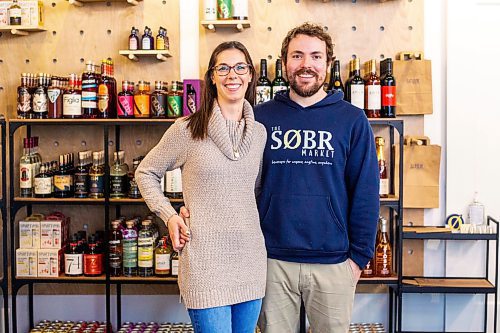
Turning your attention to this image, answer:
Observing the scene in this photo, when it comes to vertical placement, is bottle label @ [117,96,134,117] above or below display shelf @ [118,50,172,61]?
below

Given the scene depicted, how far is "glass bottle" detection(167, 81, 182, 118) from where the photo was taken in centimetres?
346

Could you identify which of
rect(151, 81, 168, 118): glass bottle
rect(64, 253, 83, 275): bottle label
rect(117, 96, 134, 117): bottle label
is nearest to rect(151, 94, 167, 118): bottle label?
rect(151, 81, 168, 118): glass bottle

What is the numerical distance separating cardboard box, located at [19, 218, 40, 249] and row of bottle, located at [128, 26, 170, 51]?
985 mm

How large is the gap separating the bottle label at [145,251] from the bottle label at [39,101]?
79 cm

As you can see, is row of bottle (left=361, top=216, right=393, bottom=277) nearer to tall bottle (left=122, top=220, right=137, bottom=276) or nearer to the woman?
tall bottle (left=122, top=220, right=137, bottom=276)

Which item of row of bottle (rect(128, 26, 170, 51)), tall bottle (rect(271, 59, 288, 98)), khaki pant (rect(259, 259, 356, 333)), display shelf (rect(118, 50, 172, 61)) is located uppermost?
row of bottle (rect(128, 26, 170, 51))

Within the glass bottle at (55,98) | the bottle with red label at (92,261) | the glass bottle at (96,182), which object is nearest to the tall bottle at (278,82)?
the glass bottle at (96,182)

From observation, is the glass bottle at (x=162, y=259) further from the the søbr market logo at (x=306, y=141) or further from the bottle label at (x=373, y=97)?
the the søbr market logo at (x=306, y=141)

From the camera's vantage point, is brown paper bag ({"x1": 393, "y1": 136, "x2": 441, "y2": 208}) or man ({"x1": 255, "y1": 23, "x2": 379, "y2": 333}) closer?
man ({"x1": 255, "y1": 23, "x2": 379, "y2": 333})

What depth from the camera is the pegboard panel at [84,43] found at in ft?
12.1

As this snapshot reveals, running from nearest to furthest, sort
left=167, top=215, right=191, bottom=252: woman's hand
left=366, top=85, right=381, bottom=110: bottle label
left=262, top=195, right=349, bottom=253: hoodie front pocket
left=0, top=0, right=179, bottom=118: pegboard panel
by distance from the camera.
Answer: left=167, top=215, right=191, bottom=252: woman's hand
left=262, top=195, right=349, bottom=253: hoodie front pocket
left=366, top=85, right=381, bottom=110: bottle label
left=0, top=0, right=179, bottom=118: pegboard panel

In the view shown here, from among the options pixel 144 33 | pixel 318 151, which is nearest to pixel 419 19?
pixel 144 33

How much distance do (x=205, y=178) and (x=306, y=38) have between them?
1.91 ft

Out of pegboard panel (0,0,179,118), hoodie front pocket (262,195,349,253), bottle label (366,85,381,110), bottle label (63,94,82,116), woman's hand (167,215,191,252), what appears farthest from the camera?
pegboard panel (0,0,179,118)
